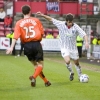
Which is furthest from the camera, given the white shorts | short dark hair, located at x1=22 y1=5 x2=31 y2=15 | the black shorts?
the white shorts

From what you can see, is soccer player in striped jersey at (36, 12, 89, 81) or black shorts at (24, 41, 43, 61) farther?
soccer player in striped jersey at (36, 12, 89, 81)

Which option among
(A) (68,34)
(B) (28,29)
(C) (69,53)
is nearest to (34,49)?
(B) (28,29)

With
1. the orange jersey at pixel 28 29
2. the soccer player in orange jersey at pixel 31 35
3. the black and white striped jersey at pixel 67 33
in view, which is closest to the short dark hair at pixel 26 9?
the soccer player in orange jersey at pixel 31 35

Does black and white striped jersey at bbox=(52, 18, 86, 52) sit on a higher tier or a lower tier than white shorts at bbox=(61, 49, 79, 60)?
higher

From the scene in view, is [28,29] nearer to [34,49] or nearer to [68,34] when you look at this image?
[34,49]

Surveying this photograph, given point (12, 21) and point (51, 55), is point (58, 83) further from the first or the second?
point (12, 21)

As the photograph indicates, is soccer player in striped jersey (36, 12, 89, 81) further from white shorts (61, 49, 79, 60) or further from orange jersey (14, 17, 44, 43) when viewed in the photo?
orange jersey (14, 17, 44, 43)

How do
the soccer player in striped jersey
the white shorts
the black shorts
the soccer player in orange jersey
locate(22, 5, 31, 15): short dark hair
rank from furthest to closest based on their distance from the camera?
the white shorts < the soccer player in striped jersey < the black shorts < the soccer player in orange jersey < locate(22, 5, 31, 15): short dark hair

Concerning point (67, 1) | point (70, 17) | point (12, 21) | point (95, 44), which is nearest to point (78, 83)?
point (70, 17)

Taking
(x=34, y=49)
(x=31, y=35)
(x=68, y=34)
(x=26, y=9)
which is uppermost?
(x=26, y=9)

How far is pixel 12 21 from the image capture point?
50.0 m

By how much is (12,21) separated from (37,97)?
3847cm

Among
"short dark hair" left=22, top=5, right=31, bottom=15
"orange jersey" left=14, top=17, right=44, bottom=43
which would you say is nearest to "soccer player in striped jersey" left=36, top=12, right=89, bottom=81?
"orange jersey" left=14, top=17, right=44, bottom=43

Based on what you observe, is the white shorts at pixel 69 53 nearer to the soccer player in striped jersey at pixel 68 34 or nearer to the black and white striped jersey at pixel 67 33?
the soccer player in striped jersey at pixel 68 34
